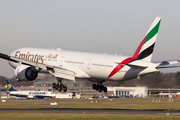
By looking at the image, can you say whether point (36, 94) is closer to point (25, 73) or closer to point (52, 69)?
point (25, 73)

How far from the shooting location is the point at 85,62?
48438mm

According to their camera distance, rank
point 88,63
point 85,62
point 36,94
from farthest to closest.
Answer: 1. point 36,94
2. point 85,62
3. point 88,63

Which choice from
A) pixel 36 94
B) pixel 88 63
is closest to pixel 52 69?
pixel 88 63

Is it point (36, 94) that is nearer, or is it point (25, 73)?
point (25, 73)

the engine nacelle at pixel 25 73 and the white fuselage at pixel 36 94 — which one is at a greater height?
the engine nacelle at pixel 25 73

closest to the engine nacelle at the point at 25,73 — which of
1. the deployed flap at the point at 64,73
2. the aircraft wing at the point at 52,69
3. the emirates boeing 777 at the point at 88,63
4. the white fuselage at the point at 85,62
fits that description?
the emirates boeing 777 at the point at 88,63

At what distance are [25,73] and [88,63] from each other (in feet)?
36.1

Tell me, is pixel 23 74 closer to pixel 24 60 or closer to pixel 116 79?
pixel 24 60

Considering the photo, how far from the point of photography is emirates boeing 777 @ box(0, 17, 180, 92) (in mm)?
45562

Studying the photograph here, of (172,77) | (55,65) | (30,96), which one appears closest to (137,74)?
(55,65)

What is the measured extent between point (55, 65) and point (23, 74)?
5.61 m

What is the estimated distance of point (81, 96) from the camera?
480 feet

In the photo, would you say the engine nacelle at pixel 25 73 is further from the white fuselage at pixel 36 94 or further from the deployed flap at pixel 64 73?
the white fuselage at pixel 36 94

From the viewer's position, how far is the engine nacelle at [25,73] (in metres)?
50.9
